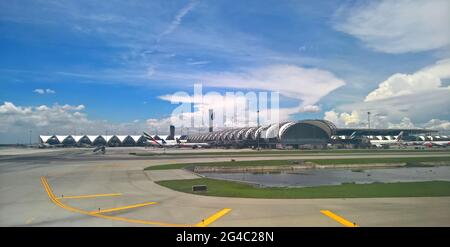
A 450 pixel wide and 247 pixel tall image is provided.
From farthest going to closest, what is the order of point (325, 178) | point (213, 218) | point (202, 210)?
point (325, 178)
point (202, 210)
point (213, 218)

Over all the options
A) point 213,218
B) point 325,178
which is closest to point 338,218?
point 213,218

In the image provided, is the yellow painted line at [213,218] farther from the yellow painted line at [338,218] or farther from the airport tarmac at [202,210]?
the yellow painted line at [338,218]

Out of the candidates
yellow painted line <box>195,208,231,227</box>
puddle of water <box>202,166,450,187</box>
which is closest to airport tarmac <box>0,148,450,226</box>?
yellow painted line <box>195,208,231,227</box>

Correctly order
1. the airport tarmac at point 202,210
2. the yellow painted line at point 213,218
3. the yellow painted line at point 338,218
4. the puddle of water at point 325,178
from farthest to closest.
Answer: the puddle of water at point 325,178 → the airport tarmac at point 202,210 → the yellow painted line at point 213,218 → the yellow painted line at point 338,218

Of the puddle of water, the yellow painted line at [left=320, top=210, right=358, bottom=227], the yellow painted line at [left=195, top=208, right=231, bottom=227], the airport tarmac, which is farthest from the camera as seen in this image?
the puddle of water

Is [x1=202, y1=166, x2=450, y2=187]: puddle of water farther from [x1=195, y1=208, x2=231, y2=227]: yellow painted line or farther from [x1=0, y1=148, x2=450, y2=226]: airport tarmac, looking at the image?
[x1=195, y1=208, x2=231, y2=227]: yellow painted line

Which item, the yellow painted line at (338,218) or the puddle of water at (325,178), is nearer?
the yellow painted line at (338,218)

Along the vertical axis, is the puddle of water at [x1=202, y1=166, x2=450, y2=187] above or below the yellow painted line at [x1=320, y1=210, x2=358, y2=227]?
below

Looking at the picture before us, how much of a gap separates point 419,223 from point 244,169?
38311mm

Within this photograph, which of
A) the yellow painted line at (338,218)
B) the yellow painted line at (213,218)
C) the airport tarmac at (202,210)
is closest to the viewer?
the yellow painted line at (338,218)

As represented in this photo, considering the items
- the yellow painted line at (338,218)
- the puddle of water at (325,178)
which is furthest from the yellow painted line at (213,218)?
the puddle of water at (325,178)

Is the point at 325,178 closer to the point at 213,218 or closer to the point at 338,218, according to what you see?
the point at 338,218

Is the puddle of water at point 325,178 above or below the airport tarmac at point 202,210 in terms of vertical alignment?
below
